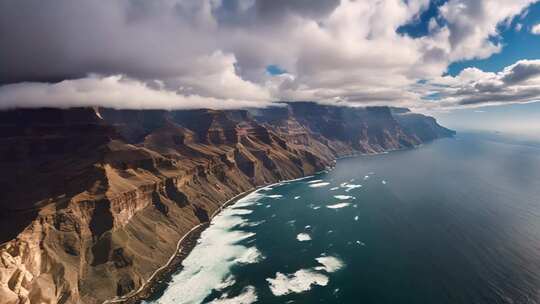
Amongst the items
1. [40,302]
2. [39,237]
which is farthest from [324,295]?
[39,237]

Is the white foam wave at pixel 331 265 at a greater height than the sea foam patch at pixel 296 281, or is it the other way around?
the white foam wave at pixel 331 265

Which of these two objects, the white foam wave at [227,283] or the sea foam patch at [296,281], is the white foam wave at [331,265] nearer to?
the sea foam patch at [296,281]

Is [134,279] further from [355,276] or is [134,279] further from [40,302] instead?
[355,276]

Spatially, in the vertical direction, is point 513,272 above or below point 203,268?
above

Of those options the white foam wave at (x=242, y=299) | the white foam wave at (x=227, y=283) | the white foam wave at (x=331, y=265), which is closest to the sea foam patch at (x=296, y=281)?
the white foam wave at (x=331, y=265)

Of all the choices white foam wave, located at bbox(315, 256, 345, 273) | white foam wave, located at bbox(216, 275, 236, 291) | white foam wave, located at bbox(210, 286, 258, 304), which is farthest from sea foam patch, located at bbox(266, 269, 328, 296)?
white foam wave, located at bbox(216, 275, 236, 291)

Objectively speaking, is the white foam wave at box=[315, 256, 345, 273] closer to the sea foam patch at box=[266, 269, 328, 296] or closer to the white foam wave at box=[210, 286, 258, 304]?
the sea foam patch at box=[266, 269, 328, 296]

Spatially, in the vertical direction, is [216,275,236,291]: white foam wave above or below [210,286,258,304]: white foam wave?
below

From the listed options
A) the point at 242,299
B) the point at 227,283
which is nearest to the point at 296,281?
the point at 242,299
